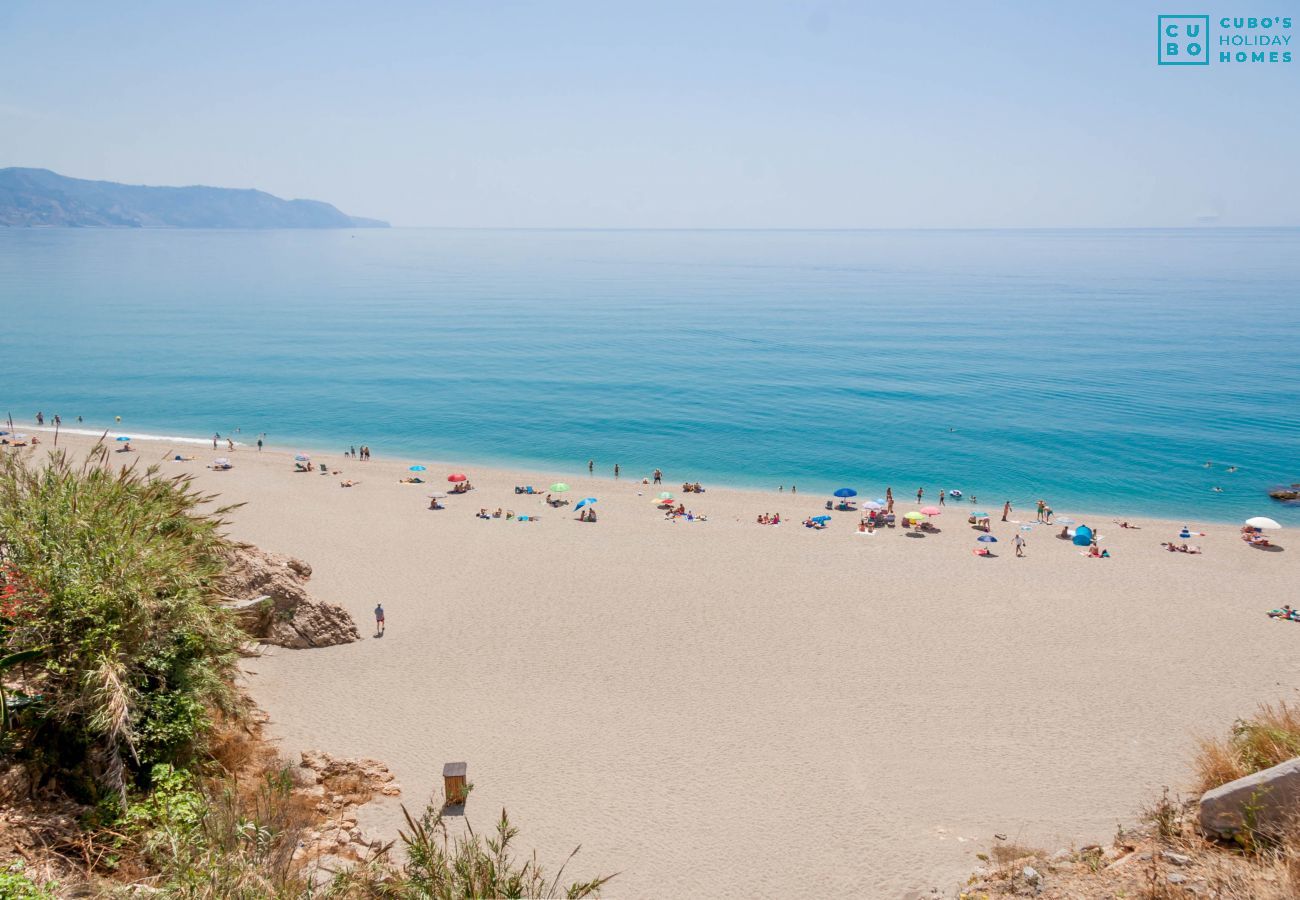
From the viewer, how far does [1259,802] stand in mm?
8406

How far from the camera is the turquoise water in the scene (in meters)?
41.4

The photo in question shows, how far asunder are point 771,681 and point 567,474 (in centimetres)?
2340

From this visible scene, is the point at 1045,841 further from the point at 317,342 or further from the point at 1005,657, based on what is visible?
the point at 317,342

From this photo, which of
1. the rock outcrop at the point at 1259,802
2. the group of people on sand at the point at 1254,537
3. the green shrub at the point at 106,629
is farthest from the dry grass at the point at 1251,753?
the group of people on sand at the point at 1254,537

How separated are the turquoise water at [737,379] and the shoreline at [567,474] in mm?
960

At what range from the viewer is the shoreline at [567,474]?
3391 cm

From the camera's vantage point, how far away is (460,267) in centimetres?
17188

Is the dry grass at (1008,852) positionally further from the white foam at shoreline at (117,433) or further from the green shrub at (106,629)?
the white foam at shoreline at (117,433)

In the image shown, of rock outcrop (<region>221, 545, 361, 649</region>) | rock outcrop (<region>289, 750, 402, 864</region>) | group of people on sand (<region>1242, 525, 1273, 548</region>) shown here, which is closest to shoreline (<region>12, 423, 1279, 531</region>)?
group of people on sand (<region>1242, 525, 1273, 548</region>)

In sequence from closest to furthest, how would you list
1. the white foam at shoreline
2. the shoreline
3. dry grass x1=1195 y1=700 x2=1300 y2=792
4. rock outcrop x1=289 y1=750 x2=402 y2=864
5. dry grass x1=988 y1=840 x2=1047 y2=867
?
dry grass x1=1195 y1=700 x2=1300 y2=792 < rock outcrop x1=289 y1=750 x2=402 y2=864 < dry grass x1=988 y1=840 x2=1047 y2=867 < the shoreline < the white foam at shoreline

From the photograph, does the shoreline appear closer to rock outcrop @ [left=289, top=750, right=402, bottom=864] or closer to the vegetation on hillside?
the vegetation on hillside

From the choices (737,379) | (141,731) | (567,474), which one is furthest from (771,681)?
(737,379)

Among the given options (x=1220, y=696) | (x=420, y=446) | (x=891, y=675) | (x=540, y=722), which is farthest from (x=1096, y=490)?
(x=420, y=446)

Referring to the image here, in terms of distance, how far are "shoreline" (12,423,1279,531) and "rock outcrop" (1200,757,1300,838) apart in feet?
82.5
